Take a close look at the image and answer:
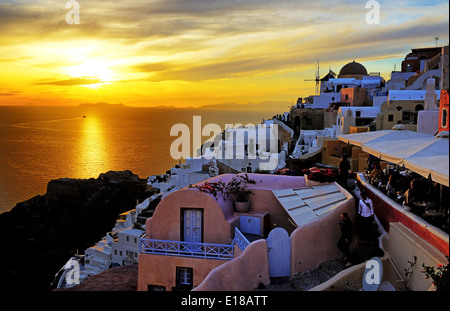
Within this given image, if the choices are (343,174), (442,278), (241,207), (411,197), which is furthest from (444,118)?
(442,278)

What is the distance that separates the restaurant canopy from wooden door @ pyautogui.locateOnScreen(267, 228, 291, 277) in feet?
10.8

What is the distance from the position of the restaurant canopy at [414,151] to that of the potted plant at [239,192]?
13.4ft

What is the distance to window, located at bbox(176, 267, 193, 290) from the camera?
471 inches

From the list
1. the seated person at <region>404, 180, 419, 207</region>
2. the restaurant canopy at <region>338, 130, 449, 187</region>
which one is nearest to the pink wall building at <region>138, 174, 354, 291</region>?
the restaurant canopy at <region>338, 130, 449, 187</region>

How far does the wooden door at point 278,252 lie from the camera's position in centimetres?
1003

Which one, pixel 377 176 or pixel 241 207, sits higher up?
pixel 377 176

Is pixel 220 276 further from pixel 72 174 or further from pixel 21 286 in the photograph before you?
pixel 72 174

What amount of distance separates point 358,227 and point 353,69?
218ft

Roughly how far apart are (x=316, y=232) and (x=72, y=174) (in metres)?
103

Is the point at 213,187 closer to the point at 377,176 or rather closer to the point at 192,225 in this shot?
the point at 192,225

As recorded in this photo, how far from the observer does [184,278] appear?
1206 centimetres

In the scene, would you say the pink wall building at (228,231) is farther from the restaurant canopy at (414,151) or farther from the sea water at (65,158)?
the sea water at (65,158)

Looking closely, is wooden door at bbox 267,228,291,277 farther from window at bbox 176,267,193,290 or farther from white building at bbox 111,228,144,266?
white building at bbox 111,228,144,266

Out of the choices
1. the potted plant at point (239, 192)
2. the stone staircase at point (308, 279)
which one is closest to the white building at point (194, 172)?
the potted plant at point (239, 192)
